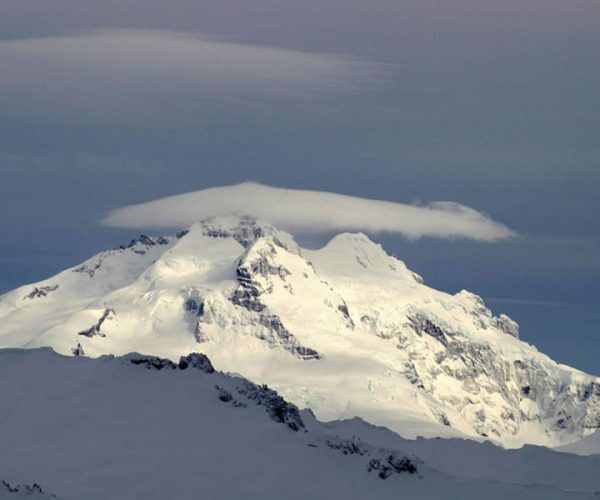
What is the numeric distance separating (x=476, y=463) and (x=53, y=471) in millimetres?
54064

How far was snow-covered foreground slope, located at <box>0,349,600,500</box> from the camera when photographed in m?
98.9

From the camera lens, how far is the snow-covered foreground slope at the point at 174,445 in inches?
3895

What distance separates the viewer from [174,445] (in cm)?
10656

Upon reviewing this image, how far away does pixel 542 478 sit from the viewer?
459 feet

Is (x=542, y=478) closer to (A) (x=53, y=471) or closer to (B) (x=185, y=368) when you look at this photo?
(B) (x=185, y=368)

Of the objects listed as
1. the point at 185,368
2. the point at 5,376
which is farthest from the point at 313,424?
the point at 5,376

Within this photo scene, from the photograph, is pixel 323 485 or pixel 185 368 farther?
pixel 185 368

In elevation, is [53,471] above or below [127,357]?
below

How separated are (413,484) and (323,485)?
6759mm

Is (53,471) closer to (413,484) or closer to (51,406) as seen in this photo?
(51,406)

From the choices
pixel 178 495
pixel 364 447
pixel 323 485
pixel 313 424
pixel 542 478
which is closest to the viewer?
pixel 178 495

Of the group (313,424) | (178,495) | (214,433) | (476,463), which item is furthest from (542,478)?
(178,495)

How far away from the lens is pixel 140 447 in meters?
105

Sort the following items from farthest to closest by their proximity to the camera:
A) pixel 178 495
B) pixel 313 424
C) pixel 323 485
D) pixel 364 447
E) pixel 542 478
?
1. pixel 313 424
2. pixel 542 478
3. pixel 364 447
4. pixel 323 485
5. pixel 178 495
